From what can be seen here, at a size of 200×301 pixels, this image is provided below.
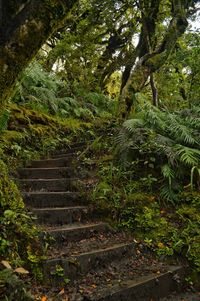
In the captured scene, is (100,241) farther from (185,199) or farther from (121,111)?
(121,111)

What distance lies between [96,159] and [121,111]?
237 cm

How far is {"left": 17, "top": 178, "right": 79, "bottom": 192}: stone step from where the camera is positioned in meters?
4.95

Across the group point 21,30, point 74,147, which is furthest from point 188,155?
point 21,30

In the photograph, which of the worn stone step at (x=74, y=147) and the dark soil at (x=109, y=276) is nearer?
the dark soil at (x=109, y=276)

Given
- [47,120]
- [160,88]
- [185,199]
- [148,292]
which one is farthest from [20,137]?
[160,88]

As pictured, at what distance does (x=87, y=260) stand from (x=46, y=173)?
2.29m

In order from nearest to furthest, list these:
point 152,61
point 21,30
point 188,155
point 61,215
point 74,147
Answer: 1. point 21,30
2. point 61,215
3. point 188,155
4. point 74,147
5. point 152,61

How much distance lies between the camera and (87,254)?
3643 millimetres

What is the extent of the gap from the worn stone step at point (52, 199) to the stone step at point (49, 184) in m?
0.28

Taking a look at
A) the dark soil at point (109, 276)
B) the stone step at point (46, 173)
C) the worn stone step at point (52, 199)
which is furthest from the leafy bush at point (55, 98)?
the dark soil at point (109, 276)

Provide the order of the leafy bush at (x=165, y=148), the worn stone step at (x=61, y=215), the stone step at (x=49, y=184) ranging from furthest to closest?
the leafy bush at (x=165, y=148), the stone step at (x=49, y=184), the worn stone step at (x=61, y=215)

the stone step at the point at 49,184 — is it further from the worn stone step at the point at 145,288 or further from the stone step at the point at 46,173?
the worn stone step at the point at 145,288

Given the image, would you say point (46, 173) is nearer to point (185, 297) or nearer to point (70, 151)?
point (70, 151)

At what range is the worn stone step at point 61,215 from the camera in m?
4.21
